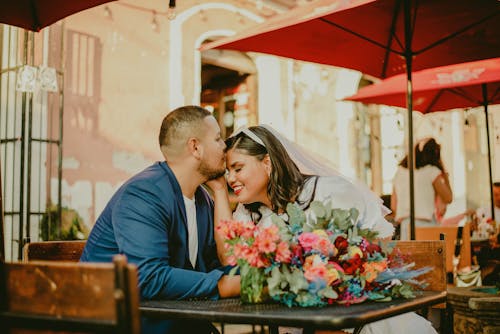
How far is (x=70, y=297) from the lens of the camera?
156 cm

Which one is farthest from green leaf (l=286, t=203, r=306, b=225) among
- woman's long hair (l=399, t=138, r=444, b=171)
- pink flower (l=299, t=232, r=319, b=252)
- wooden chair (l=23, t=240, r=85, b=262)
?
woman's long hair (l=399, t=138, r=444, b=171)

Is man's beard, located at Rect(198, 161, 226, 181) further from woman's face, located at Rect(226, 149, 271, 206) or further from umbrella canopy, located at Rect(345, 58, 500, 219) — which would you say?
umbrella canopy, located at Rect(345, 58, 500, 219)

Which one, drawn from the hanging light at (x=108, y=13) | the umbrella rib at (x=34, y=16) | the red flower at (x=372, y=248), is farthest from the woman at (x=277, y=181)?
the hanging light at (x=108, y=13)

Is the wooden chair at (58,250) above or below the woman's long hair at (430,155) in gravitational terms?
below

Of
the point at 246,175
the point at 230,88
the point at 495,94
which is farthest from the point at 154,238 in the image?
the point at 230,88

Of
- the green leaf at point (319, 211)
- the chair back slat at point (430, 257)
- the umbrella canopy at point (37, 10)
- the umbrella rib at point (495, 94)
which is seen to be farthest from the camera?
the umbrella rib at point (495, 94)

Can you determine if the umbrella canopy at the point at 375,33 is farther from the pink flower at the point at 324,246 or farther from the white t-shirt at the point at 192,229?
the pink flower at the point at 324,246

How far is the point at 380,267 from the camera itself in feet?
6.86

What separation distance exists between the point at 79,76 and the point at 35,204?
1.46 meters

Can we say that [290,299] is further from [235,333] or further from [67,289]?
[235,333]

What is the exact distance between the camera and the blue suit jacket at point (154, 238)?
221cm

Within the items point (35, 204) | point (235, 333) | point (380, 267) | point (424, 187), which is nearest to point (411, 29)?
point (424, 187)

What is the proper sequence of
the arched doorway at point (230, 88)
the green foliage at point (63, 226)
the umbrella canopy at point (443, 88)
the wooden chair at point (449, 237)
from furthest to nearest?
the arched doorway at point (230, 88), the umbrella canopy at point (443, 88), the green foliage at point (63, 226), the wooden chair at point (449, 237)

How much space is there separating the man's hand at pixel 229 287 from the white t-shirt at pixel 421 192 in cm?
432
